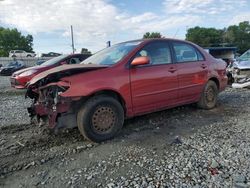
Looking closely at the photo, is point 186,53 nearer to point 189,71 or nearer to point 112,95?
point 189,71

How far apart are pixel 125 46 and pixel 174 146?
2.15m

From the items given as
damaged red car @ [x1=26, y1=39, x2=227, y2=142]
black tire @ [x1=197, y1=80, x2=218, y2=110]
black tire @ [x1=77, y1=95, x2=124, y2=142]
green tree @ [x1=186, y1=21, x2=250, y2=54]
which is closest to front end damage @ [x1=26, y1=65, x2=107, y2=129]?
damaged red car @ [x1=26, y1=39, x2=227, y2=142]

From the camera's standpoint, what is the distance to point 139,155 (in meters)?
3.57

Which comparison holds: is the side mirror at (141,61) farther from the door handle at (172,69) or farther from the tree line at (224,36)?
the tree line at (224,36)

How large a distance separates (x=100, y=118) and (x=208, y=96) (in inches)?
119

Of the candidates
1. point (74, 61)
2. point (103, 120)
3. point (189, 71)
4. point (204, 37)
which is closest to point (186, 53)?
point (189, 71)

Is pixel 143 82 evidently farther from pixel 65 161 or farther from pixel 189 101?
pixel 65 161

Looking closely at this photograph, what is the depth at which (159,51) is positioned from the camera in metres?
4.90

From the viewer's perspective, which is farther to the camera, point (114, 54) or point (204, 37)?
point (204, 37)

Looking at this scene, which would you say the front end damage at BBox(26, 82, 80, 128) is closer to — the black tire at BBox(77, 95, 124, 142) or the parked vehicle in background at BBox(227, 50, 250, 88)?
the black tire at BBox(77, 95, 124, 142)

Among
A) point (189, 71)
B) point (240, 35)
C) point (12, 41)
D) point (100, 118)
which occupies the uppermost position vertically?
point (12, 41)

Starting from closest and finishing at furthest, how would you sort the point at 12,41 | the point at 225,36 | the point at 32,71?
1. the point at 32,71
2. the point at 225,36
3. the point at 12,41

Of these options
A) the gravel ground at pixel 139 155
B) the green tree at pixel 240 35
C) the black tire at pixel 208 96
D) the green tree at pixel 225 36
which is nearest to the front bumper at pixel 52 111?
the gravel ground at pixel 139 155

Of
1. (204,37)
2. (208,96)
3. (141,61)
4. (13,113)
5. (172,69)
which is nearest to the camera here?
(141,61)
